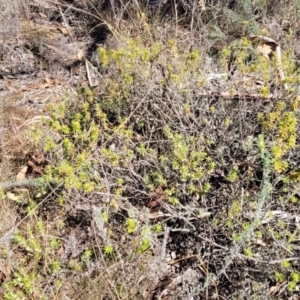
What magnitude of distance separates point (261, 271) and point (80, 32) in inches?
103

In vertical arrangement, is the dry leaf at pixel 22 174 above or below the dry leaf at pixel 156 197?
below

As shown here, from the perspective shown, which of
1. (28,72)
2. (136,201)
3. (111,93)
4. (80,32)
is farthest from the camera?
(80,32)

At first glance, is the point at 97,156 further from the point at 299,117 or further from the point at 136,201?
the point at 299,117

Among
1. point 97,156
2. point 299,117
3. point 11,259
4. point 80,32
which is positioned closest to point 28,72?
point 80,32

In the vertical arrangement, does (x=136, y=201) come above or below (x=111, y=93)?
below

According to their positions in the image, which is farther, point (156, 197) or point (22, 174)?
point (22, 174)

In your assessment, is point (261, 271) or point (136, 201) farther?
point (136, 201)

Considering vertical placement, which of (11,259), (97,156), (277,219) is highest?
(97,156)

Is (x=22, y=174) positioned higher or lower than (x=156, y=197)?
lower

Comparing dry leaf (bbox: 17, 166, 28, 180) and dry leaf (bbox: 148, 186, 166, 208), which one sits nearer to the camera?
dry leaf (bbox: 148, 186, 166, 208)

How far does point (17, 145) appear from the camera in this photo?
2723 millimetres

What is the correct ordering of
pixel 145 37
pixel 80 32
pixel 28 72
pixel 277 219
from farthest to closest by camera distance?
pixel 80 32
pixel 28 72
pixel 145 37
pixel 277 219

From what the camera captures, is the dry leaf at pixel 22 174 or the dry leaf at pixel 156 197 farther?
the dry leaf at pixel 22 174

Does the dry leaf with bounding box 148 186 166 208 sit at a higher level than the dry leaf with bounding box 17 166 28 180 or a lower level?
higher
